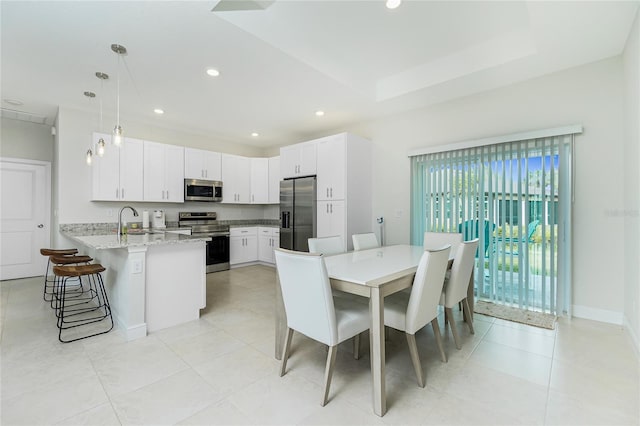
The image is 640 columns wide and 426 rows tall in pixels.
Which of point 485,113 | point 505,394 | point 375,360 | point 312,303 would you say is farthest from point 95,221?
point 485,113

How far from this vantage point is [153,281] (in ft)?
8.91

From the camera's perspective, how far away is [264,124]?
4914mm

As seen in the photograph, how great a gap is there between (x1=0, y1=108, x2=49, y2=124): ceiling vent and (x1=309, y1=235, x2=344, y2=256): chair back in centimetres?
492

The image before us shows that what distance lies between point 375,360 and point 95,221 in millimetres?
4729

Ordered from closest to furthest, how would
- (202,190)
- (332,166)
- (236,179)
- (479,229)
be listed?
(479,229) < (332,166) < (202,190) < (236,179)

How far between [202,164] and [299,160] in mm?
1923

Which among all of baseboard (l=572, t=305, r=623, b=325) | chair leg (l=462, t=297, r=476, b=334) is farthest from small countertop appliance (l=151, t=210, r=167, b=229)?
baseboard (l=572, t=305, r=623, b=325)

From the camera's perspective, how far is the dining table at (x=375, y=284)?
162 centimetres

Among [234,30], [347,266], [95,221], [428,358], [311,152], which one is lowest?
[428,358]

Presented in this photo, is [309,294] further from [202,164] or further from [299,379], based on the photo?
[202,164]

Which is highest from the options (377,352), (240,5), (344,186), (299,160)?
(240,5)

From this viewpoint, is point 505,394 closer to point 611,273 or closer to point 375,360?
point 375,360

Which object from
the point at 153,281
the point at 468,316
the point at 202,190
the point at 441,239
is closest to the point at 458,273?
the point at 468,316

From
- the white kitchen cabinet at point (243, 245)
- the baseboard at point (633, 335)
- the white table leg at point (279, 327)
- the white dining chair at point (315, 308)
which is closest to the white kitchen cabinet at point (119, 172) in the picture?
the white kitchen cabinet at point (243, 245)
